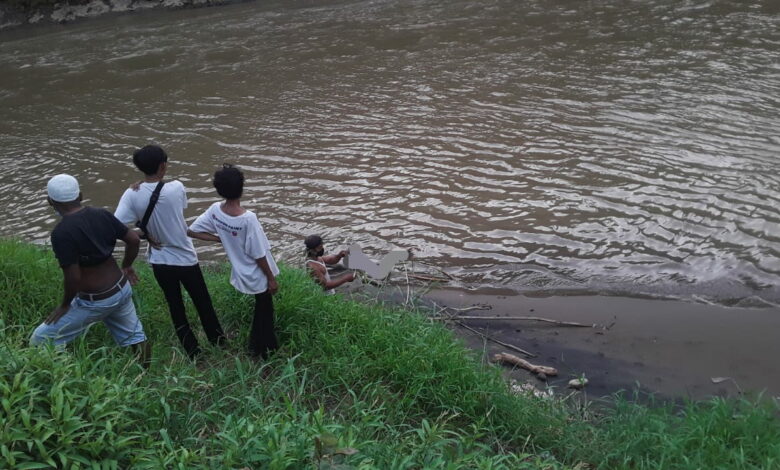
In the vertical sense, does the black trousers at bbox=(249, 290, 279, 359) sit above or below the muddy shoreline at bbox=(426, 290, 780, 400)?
above

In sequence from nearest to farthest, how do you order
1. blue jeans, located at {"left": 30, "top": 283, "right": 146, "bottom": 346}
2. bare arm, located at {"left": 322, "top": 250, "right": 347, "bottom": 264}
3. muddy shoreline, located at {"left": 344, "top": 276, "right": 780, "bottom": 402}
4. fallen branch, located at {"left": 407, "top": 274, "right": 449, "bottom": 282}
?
blue jeans, located at {"left": 30, "top": 283, "right": 146, "bottom": 346}, muddy shoreline, located at {"left": 344, "top": 276, "right": 780, "bottom": 402}, bare arm, located at {"left": 322, "top": 250, "right": 347, "bottom": 264}, fallen branch, located at {"left": 407, "top": 274, "right": 449, "bottom": 282}

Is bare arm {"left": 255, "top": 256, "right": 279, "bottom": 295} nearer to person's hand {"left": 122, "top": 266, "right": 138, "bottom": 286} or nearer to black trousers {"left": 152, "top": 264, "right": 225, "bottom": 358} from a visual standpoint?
black trousers {"left": 152, "top": 264, "right": 225, "bottom": 358}

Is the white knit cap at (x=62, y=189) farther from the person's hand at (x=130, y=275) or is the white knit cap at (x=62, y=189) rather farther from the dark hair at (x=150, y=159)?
the person's hand at (x=130, y=275)

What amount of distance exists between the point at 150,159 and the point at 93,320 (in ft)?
3.52

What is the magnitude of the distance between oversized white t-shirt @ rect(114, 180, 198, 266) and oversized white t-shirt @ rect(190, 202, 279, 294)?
0.21 metres

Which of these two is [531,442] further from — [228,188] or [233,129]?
[233,129]

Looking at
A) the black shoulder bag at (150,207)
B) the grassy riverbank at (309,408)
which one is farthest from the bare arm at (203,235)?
the grassy riverbank at (309,408)

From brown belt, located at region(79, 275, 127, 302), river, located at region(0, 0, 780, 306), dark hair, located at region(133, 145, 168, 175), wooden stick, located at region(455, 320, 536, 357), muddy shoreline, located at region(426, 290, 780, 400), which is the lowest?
muddy shoreline, located at region(426, 290, 780, 400)

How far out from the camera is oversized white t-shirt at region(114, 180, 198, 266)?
4.62m

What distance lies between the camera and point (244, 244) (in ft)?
15.2

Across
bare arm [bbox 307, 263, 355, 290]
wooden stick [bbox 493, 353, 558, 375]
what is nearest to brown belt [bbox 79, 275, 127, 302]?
bare arm [bbox 307, 263, 355, 290]

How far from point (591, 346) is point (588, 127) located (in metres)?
4.96

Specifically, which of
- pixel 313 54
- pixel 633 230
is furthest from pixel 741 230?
pixel 313 54

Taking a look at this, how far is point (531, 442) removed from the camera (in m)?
4.56
